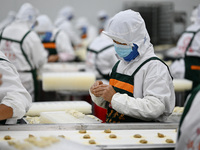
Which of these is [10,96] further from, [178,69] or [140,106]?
[178,69]

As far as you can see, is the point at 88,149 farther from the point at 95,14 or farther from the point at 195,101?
the point at 95,14

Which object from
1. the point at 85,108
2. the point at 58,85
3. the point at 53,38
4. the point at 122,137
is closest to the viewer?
the point at 122,137

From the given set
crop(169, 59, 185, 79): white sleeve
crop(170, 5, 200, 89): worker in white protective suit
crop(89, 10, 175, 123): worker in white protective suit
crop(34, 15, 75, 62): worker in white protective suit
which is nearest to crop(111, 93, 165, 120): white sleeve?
crop(89, 10, 175, 123): worker in white protective suit

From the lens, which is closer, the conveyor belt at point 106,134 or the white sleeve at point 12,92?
the conveyor belt at point 106,134

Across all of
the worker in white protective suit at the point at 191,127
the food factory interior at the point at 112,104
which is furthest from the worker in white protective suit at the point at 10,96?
the worker in white protective suit at the point at 191,127

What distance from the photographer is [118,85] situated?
220 centimetres

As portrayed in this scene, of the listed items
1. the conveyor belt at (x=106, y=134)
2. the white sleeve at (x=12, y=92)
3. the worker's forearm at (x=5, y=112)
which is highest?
the white sleeve at (x=12, y=92)

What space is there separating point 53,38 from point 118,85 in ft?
14.3

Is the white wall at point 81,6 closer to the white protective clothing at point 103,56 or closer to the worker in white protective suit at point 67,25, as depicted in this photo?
the worker in white protective suit at point 67,25

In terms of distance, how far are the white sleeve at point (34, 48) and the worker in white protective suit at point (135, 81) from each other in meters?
2.33

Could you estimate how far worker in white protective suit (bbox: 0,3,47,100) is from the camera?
4.27 metres

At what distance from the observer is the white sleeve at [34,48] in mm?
4324

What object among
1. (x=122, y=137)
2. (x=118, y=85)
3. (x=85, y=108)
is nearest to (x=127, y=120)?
(x=118, y=85)

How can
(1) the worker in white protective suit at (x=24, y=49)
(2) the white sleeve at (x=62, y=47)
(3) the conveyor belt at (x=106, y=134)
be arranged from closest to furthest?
(3) the conveyor belt at (x=106, y=134)
(1) the worker in white protective suit at (x=24, y=49)
(2) the white sleeve at (x=62, y=47)
